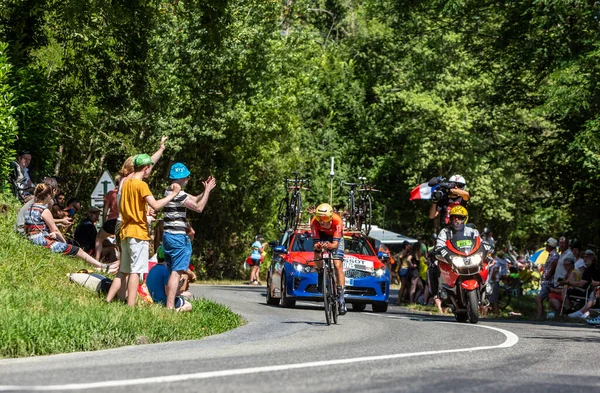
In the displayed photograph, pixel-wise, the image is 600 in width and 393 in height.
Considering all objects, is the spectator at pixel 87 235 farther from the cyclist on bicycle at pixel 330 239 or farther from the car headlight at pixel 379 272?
the car headlight at pixel 379 272

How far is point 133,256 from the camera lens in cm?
1390

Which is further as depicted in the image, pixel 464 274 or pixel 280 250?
pixel 280 250

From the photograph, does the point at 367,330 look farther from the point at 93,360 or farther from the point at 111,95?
the point at 111,95

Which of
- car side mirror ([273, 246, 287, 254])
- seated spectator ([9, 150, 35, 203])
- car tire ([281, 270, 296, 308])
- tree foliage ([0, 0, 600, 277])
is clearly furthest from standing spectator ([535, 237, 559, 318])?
seated spectator ([9, 150, 35, 203])

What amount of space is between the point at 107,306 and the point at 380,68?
54.0 metres

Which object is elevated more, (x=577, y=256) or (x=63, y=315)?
(x=577, y=256)

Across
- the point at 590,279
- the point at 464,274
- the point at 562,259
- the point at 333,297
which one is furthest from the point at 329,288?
the point at 562,259

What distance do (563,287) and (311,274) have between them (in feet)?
17.9

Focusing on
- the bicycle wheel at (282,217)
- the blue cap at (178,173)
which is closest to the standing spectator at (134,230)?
the blue cap at (178,173)

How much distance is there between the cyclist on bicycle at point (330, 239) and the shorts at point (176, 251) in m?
2.60

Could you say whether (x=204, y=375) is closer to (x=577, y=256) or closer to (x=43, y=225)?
(x=43, y=225)

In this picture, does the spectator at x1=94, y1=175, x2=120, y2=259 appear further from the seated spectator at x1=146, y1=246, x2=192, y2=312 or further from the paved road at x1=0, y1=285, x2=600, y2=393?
the paved road at x1=0, y1=285, x2=600, y2=393

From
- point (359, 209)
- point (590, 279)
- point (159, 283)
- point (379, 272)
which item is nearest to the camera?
point (159, 283)

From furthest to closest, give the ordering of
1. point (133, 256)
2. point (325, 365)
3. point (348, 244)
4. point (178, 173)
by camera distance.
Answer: point (348, 244) → point (178, 173) → point (133, 256) → point (325, 365)
